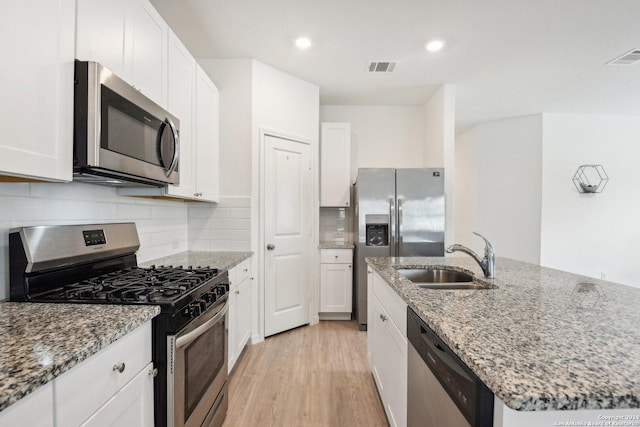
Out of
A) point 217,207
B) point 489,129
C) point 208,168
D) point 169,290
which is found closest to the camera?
point 169,290

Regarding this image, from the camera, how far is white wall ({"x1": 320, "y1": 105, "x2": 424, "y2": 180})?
4219 millimetres

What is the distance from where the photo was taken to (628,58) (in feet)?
9.38

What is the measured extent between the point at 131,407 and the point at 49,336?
36 cm

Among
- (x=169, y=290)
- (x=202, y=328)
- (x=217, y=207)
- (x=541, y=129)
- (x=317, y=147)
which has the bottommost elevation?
(x=202, y=328)

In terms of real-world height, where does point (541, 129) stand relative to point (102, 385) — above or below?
above

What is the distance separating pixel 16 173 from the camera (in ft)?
2.93

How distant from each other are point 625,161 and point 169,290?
20.4ft

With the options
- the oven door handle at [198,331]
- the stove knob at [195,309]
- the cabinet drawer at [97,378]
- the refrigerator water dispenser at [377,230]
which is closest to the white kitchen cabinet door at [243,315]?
the oven door handle at [198,331]

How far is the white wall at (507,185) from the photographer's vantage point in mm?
4566

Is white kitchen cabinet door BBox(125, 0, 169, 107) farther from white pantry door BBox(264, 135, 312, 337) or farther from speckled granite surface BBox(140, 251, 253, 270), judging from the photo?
white pantry door BBox(264, 135, 312, 337)

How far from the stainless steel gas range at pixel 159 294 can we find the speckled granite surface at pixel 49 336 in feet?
0.28

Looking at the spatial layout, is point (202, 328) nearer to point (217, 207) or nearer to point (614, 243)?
point (217, 207)

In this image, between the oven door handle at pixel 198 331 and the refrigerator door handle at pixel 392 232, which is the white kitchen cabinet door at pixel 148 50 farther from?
the refrigerator door handle at pixel 392 232

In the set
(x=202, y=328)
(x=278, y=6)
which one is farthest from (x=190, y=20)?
(x=202, y=328)
